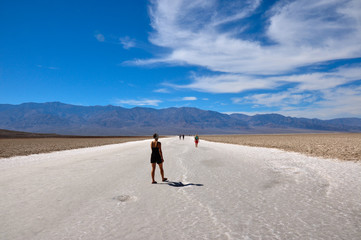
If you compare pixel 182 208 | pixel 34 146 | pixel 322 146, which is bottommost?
pixel 34 146

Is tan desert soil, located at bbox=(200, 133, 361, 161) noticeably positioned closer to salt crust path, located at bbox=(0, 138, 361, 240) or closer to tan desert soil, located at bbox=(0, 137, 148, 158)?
salt crust path, located at bbox=(0, 138, 361, 240)

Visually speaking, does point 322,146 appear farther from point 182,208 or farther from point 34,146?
point 34,146

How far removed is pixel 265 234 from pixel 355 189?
5.02 meters

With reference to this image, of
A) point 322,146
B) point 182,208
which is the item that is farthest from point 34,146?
point 322,146

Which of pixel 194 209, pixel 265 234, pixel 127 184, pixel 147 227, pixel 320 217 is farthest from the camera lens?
pixel 127 184

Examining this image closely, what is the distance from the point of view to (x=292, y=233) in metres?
4.22

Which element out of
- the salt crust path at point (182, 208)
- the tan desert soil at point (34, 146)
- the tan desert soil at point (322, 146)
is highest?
the tan desert soil at point (322, 146)

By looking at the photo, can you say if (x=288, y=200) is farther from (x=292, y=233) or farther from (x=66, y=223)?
(x=66, y=223)

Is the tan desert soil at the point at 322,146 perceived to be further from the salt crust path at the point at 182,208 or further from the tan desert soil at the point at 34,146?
the tan desert soil at the point at 34,146

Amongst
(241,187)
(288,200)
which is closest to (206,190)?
(241,187)

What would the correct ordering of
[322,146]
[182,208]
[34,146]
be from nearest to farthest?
1. [182,208]
2. [322,146]
3. [34,146]

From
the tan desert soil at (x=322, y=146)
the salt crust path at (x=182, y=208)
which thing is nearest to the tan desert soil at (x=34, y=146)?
the salt crust path at (x=182, y=208)

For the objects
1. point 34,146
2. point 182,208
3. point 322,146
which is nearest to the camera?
point 182,208

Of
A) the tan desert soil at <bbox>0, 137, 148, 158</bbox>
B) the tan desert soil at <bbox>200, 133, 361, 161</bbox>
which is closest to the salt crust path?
the tan desert soil at <bbox>200, 133, 361, 161</bbox>
